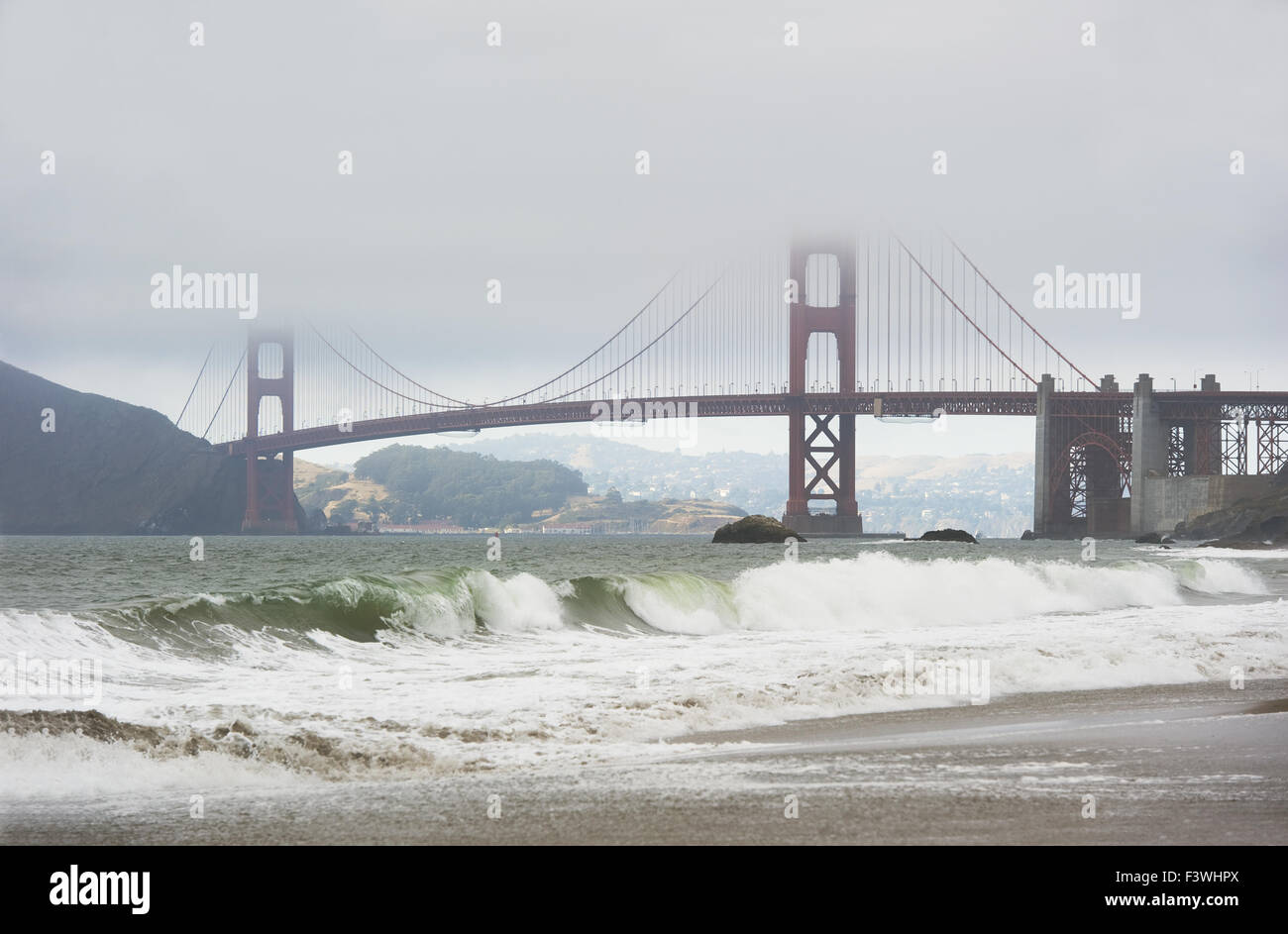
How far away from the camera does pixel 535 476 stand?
15638 cm

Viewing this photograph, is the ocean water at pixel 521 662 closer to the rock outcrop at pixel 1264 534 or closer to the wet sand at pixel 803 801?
the wet sand at pixel 803 801

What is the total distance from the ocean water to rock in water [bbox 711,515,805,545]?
42.5 meters

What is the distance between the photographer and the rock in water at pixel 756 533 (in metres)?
66.6

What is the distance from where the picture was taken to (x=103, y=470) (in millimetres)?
112812

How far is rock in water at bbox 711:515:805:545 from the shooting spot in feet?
218

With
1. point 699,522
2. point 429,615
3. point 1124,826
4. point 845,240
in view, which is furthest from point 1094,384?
point 1124,826

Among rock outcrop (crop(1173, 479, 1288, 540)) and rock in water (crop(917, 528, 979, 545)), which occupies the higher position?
rock outcrop (crop(1173, 479, 1288, 540))

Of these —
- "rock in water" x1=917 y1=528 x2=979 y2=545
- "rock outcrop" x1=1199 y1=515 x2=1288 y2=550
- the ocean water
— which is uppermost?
the ocean water

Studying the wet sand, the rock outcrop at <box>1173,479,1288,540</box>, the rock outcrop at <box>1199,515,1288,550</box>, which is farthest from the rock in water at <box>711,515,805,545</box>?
the wet sand

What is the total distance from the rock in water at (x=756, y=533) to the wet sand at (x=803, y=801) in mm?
58403

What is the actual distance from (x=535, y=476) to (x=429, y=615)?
142m

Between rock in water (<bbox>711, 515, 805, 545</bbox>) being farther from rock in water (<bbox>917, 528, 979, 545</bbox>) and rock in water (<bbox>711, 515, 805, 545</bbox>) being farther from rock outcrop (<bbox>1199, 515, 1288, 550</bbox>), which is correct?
rock outcrop (<bbox>1199, 515, 1288, 550</bbox>)

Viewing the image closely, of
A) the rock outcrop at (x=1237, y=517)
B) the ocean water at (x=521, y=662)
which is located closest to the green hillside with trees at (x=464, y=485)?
the rock outcrop at (x=1237, y=517)
